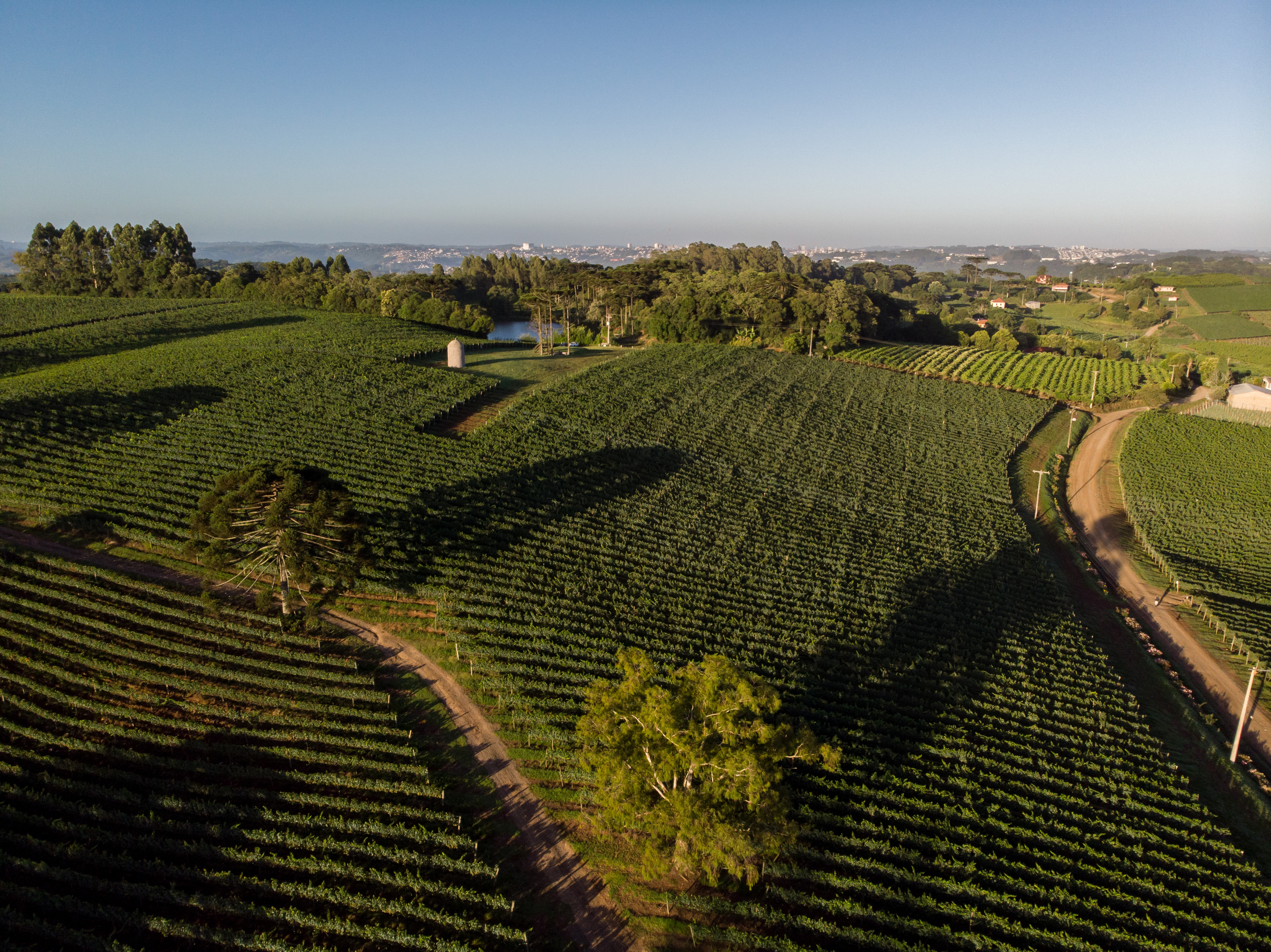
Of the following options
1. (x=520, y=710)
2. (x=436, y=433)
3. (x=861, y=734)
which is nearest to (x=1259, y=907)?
(x=861, y=734)

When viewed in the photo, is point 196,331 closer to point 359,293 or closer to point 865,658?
point 359,293

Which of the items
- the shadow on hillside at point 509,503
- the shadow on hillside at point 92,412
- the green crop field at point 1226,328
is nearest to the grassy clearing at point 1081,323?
the green crop field at point 1226,328

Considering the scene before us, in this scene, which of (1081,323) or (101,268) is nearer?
(101,268)

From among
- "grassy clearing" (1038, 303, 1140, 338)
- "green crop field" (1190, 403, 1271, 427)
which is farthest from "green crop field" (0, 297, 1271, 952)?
"grassy clearing" (1038, 303, 1140, 338)

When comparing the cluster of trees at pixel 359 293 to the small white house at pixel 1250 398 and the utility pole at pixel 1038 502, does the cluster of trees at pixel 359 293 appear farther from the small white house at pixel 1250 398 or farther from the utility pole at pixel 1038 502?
the small white house at pixel 1250 398

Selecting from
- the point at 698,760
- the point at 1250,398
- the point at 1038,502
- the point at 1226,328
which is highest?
the point at 1226,328

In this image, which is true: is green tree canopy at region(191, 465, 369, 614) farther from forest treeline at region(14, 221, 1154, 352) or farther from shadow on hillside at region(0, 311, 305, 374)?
forest treeline at region(14, 221, 1154, 352)

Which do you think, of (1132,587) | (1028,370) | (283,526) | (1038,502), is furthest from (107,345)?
(1028,370)

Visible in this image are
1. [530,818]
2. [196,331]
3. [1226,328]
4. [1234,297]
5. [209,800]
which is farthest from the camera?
[1234,297]
